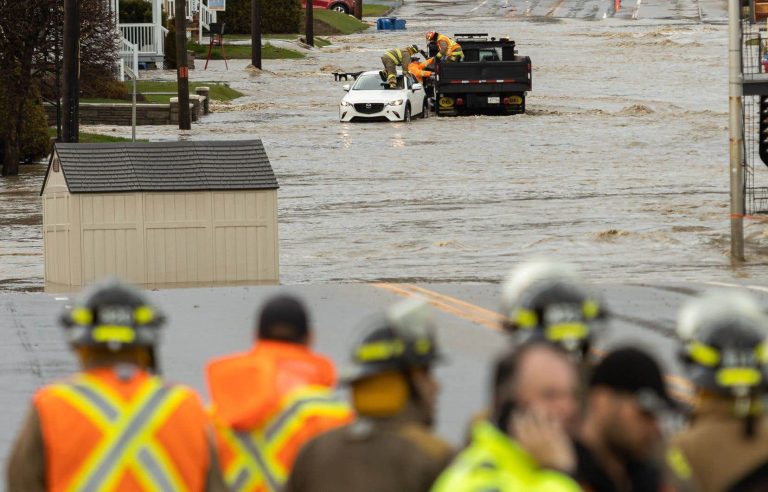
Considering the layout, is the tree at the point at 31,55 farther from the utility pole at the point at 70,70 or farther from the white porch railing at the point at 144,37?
the white porch railing at the point at 144,37

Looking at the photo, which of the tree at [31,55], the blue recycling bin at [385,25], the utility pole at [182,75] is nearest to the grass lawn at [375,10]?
the blue recycling bin at [385,25]

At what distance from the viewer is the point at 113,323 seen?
5.29m

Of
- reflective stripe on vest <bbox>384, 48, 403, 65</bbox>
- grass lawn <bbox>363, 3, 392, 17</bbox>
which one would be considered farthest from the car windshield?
grass lawn <bbox>363, 3, 392, 17</bbox>

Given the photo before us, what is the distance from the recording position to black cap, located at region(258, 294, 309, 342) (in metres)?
5.93

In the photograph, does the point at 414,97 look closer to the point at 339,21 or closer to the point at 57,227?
the point at 57,227

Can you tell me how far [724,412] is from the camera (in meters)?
5.08

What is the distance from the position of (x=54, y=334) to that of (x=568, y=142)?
93.3ft

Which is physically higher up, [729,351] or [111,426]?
[729,351]

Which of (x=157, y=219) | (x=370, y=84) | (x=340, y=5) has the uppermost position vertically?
(x=340, y=5)

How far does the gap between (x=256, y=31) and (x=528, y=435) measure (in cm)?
5899

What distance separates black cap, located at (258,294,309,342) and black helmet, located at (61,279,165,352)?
2.22ft

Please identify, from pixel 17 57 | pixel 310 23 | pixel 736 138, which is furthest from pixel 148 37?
pixel 736 138

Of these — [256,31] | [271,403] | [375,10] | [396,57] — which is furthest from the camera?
[375,10]

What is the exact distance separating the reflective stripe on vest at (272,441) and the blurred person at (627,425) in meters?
1.20
